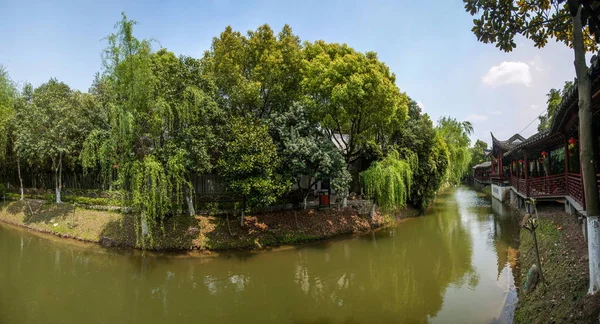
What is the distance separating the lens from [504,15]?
4.91 meters

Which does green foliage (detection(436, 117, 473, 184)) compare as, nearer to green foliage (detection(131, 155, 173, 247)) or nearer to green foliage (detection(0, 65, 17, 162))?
green foliage (detection(131, 155, 173, 247))

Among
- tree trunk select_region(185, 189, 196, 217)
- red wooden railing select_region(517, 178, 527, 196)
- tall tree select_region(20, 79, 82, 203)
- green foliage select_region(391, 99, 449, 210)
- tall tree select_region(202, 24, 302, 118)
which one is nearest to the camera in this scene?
tree trunk select_region(185, 189, 196, 217)

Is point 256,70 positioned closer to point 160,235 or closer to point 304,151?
point 304,151

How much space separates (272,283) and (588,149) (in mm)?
7707

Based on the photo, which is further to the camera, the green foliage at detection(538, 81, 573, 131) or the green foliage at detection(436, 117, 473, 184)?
the green foliage at detection(436, 117, 473, 184)

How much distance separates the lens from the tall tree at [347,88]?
1341 centimetres

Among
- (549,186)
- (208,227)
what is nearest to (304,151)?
(208,227)

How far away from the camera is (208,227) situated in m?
13.0

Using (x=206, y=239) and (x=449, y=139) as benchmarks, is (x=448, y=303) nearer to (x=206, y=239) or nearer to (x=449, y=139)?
(x=206, y=239)

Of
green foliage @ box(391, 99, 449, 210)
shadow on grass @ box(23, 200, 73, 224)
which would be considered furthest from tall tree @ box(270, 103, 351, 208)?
shadow on grass @ box(23, 200, 73, 224)

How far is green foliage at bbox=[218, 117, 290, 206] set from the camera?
1160 cm

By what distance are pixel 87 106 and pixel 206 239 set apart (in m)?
11.0

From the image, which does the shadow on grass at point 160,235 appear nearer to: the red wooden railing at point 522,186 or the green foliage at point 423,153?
the green foliage at point 423,153

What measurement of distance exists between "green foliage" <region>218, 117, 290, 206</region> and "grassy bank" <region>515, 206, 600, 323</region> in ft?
26.4
